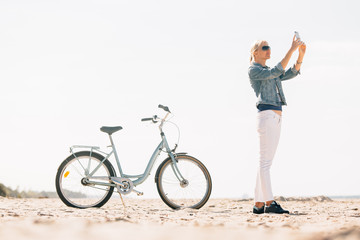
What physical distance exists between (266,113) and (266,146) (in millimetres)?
456

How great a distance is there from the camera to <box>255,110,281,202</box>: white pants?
6.04 meters

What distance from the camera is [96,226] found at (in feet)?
12.1

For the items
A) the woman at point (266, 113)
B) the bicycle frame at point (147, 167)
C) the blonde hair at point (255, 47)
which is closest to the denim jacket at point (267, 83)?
the woman at point (266, 113)

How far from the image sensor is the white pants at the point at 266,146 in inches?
238

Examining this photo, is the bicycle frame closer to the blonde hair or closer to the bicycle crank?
the bicycle crank

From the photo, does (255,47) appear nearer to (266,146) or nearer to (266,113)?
(266,113)

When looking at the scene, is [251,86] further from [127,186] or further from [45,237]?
[45,237]

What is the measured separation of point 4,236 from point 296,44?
4.41 m

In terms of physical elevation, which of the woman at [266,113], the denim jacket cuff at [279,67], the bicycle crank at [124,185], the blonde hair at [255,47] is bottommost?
the bicycle crank at [124,185]

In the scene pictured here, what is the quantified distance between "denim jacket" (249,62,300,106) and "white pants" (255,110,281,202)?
0.61ft

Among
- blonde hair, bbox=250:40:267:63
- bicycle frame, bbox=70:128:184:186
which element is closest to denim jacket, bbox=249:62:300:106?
blonde hair, bbox=250:40:267:63

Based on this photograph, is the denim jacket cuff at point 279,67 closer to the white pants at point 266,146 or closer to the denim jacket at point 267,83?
the denim jacket at point 267,83

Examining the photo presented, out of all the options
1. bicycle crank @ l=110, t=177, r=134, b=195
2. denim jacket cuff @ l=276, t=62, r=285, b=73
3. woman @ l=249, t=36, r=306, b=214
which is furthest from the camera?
bicycle crank @ l=110, t=177, r=134, b=195

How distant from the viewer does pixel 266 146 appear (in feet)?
20.0
